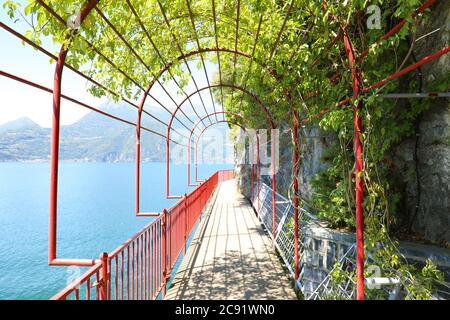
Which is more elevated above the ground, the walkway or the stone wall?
the stone wall

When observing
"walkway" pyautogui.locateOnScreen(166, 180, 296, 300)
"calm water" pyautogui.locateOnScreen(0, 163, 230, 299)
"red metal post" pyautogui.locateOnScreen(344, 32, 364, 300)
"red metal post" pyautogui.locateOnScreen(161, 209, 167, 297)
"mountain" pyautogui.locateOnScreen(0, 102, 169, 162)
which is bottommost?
"calm water" pyautogui.locateOnScreen(0, 163, 230, 299)

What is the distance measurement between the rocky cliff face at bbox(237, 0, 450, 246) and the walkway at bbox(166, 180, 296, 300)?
171cm

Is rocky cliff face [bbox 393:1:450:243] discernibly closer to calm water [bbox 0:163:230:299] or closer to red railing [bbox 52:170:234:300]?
red railing [bbox 52:170:234:300]

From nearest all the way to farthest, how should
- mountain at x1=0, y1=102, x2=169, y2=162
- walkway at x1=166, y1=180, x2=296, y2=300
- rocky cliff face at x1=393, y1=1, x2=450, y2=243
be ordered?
rocky cliff face at x1=393, y1=1, x2=450, y2=243 < walkway at x1=166, y1=180, x2=296, y2=300 < mountain at x1=0, y1=102, x2=169, y2=162

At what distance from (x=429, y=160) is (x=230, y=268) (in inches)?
117

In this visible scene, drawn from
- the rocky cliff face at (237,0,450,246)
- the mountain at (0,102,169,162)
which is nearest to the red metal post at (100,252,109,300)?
the rocky cliff face at (237,0,450,246)

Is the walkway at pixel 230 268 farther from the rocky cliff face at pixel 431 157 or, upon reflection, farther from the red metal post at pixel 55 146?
the red metal post at pixel 55 146

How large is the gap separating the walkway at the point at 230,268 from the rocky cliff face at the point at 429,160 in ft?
5.60

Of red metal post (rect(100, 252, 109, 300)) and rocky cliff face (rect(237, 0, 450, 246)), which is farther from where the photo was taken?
rocky cliff face (rect(237, 0, 450, 246))

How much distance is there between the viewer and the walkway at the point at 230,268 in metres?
3.44

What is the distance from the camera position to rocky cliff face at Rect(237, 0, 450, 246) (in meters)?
2.54

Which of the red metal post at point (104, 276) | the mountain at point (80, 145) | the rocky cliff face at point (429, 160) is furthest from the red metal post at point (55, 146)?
the mountain at point (80, 145)

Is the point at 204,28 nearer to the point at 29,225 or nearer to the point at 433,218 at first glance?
the point at 433,218
